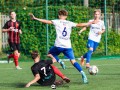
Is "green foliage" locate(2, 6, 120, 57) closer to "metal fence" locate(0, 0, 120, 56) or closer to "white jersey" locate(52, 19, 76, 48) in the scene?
"metal fence" locate(0, 0, 120, 56)

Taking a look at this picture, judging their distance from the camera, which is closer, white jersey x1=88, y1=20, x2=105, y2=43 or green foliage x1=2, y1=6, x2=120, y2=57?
white jersey x1=88, y1=20, x2=105, y2=43

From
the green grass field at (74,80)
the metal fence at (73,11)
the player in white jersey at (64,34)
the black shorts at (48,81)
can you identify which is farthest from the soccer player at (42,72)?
the metal fence at (73,11)

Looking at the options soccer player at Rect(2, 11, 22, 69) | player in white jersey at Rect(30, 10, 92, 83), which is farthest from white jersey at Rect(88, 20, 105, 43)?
player in white jersey at Rect(30, 10, 92, 83)

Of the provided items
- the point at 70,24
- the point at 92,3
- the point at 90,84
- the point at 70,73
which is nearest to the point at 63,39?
the point at 70,24

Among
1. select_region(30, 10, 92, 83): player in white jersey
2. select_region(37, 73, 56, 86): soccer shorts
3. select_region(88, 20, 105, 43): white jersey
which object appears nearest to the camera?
select_region(37, 73, 56, 86): soccer shorts

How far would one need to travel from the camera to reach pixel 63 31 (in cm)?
1084

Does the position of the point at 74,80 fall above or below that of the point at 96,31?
below

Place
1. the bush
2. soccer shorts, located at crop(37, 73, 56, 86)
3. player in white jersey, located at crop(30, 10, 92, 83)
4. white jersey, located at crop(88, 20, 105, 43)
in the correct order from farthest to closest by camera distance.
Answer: the bush, white jersey, located at crop(88, 20, 105, 43), player in white jersey, located at crop(30, 10, 92, 83), soccer shorts, located at crop(37, 73, 56, 86)

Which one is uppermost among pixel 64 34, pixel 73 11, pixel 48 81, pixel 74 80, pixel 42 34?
pixel 73 11

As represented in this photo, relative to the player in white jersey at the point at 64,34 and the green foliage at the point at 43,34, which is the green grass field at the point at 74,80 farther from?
the green foliage at the point at 43,34

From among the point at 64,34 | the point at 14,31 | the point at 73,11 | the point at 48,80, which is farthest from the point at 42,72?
the point at 73,11

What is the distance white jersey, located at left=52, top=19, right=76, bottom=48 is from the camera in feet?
35.5

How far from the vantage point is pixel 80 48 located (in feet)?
67.8

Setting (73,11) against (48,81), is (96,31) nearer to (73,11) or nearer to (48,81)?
(48,81)
